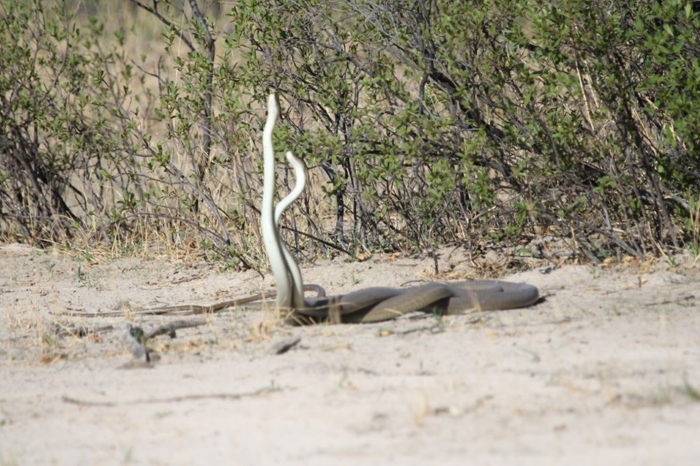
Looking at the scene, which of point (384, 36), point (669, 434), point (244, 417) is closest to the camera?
point (669, 434)

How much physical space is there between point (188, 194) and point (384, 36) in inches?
98.2

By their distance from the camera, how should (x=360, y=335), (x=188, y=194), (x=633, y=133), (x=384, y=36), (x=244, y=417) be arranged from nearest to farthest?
1. (x=244, y=417)
2. (x=360, y=335)
3. (x=633, y=133)
4. (x=384, y=36)
5. (x=188, y=194)

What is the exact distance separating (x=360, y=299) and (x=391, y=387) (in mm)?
1504

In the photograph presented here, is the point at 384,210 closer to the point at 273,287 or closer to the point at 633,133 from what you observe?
the point at 273,287

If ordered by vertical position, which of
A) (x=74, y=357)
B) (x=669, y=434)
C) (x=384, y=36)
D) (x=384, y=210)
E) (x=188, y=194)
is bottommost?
(x=669, y=434)

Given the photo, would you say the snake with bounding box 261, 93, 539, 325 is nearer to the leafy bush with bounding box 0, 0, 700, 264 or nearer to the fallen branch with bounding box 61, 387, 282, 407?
the leafy bush with bounding box 0, 0, 700, 264

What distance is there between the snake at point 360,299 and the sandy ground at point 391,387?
10 centimetres

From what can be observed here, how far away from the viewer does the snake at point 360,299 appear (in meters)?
5.06

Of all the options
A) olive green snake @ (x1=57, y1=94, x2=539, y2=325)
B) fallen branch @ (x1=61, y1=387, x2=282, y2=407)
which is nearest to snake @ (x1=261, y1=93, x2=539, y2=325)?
olive green snake @ (x1=57, y1=94, x2=539, y2=325)

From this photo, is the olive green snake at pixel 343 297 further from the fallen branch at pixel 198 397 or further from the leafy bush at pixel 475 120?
the fallen branch at pixel 198 397

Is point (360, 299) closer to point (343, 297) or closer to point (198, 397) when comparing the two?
point (343, 297)

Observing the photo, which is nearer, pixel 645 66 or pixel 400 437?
pixel 400 437

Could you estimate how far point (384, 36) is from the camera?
683cm

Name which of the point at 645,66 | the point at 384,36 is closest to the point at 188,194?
the point at 384,36
